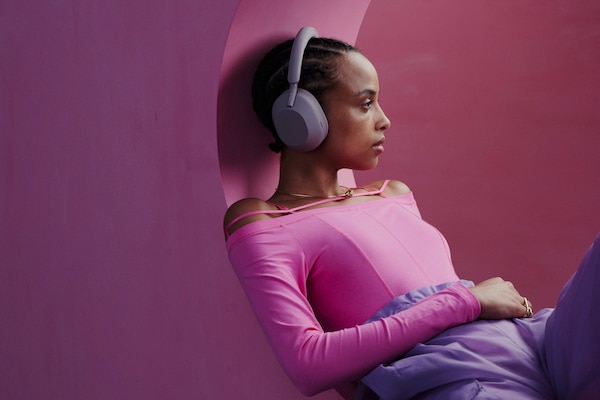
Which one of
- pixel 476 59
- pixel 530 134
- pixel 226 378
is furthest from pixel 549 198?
pixel 226 378

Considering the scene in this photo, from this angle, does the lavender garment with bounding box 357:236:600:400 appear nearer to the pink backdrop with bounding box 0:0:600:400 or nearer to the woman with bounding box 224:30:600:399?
the woman with bounding box 224:30:600:399

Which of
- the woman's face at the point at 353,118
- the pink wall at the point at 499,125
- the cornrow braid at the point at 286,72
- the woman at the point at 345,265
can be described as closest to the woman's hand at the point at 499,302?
the woman at the point at 345,265

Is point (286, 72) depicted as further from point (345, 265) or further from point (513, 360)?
point (513, 360)

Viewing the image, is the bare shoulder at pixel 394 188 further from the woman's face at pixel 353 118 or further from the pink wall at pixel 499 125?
the pink wall at pixel 499 125

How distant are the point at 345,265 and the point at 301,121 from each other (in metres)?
0.27

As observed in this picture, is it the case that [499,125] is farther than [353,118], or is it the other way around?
[499,125]

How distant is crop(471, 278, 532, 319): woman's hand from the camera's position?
1.41m

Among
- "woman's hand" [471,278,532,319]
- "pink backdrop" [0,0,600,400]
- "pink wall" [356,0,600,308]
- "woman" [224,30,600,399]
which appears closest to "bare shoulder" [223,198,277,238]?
"woman" [224,30,600,399]

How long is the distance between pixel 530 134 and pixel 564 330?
1911 millimetres

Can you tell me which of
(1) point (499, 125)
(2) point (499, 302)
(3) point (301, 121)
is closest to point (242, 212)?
(3) point (301, 121)

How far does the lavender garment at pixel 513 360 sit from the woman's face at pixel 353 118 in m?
0.39

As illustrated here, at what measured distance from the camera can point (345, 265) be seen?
1.50 m

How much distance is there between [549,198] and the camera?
121 inches

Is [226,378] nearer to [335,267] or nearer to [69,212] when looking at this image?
[335,267]
